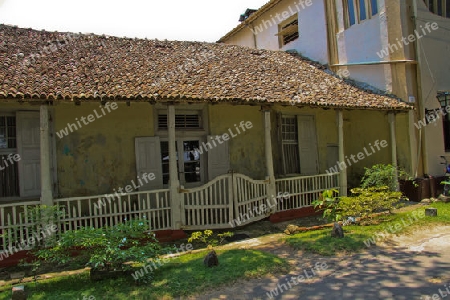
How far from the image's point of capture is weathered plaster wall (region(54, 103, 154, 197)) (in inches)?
299

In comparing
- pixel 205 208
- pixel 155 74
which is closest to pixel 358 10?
pixel 155 74

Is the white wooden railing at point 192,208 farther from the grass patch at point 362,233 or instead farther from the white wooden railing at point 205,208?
the grass patch at point 362,233

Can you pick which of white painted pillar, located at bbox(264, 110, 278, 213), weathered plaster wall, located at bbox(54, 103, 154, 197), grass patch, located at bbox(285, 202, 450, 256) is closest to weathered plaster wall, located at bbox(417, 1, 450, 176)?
grass patch, located at bbox(285, 202, 450, 256)

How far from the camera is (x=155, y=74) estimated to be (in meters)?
7.95

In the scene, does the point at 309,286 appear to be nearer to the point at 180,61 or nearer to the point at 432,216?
the point at 432,216

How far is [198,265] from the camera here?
5.21 meters

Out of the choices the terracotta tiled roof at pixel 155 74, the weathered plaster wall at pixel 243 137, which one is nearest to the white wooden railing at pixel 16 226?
the terracotta tiled roof at pixel 155 74

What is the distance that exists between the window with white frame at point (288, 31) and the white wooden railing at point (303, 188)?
7.48m

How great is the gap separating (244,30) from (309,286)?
14.4 meters

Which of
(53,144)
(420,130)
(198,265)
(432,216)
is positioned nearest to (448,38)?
(420,130)

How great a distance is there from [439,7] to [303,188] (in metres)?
8.00

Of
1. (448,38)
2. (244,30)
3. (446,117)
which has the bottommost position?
(446,117)

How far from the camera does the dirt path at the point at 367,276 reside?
416 centimetres

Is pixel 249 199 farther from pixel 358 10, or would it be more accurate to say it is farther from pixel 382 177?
pixel 358 10
